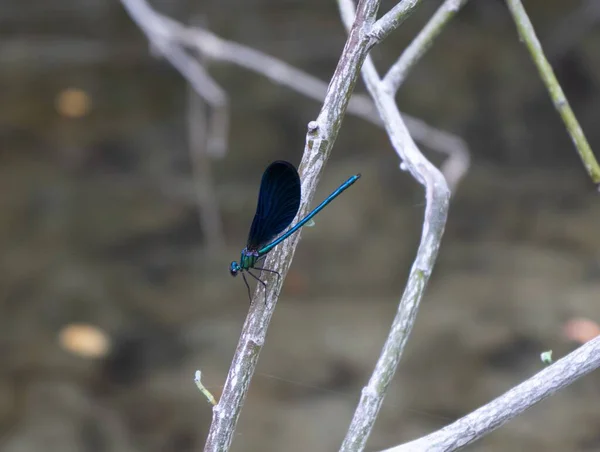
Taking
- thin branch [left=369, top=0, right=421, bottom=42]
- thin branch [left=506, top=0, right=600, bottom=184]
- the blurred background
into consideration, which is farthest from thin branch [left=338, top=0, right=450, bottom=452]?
the blurred background

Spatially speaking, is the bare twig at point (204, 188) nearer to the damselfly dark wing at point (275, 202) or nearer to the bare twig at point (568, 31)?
the bare twig at point (568, 31)

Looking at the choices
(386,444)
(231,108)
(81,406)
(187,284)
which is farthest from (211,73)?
(386,444)

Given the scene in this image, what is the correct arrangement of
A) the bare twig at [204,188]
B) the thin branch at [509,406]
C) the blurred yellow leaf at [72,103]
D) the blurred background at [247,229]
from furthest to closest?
the blurred yellow leaf at [72,103]
the bare twig at [204,188]
the blurred background at [247,229]
the thin branch at [509,406]

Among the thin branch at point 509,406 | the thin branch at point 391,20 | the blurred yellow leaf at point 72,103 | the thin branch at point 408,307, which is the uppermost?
the blurred yellow leaf at point 72,103

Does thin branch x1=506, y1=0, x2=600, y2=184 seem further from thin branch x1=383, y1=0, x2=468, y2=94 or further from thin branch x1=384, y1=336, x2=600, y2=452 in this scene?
thin branch x1=384, y1=336, x2=600, y2=452

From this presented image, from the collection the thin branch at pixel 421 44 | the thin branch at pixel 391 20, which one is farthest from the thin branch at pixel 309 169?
the thin branch at pixel 421 44

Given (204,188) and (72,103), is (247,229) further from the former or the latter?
(72,103)
